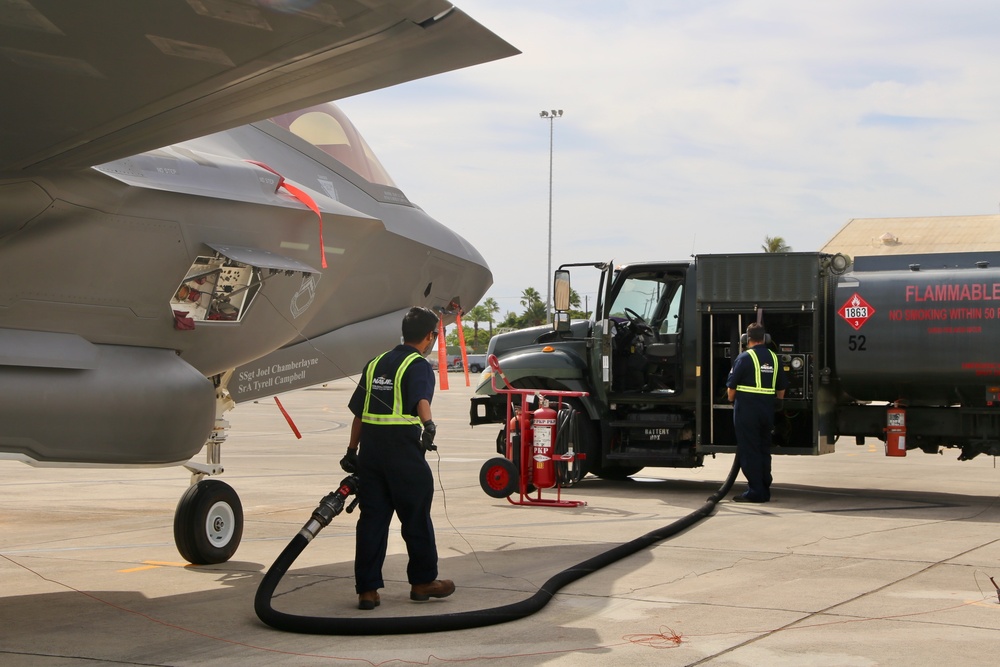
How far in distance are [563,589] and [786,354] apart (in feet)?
22.5

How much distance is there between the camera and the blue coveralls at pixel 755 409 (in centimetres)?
1243

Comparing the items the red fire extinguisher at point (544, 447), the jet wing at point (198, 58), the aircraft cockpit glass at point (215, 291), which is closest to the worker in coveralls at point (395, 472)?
the aircraft cockpit glass at point (215, 291)

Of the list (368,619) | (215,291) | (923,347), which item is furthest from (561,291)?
(368,619)

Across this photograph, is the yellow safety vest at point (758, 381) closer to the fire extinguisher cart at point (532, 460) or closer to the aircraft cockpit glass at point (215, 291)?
the fire extinguisher cart at point (532, 460)

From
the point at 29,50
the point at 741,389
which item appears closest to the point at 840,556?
the point at 741,389

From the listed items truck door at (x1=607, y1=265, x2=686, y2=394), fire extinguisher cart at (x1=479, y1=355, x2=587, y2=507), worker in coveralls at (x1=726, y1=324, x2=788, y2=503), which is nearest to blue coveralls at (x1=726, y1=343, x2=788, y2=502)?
worker in coveralls at (x1=726, y1=324, x2=788, y2=503)

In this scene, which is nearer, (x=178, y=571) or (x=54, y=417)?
(x=54, y=417)

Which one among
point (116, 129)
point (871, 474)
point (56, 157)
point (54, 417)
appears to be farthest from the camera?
point (871, 474)

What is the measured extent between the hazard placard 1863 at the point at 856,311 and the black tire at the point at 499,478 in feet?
14.3

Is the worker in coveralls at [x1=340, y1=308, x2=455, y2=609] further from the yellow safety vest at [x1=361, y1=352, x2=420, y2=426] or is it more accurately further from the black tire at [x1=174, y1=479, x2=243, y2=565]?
the black tire at [x1=174, y1=479, x2=243, y2=565]

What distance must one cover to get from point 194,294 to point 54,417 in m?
1.62

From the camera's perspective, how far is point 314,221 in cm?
862

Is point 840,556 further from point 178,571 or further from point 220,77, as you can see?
point 220,77

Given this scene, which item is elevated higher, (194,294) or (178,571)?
(194,294)
